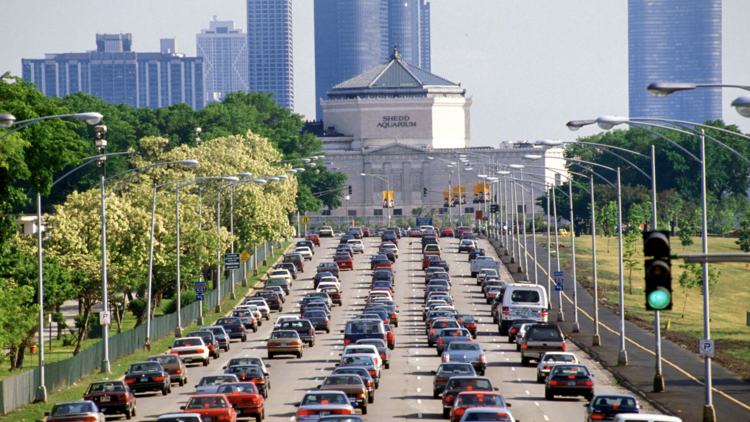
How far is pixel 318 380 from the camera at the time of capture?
143 feet

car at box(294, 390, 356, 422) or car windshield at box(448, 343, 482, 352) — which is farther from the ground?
car at box(294, 390, 356, 422)

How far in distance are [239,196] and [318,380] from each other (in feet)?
142

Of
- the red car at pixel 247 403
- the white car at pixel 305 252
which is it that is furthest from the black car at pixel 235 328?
the white car at pixel 305 252

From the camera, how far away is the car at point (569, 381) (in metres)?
37.8

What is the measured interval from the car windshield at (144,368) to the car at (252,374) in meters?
3.27

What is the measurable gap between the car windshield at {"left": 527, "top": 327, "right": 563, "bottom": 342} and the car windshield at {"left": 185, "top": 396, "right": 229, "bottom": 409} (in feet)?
65.8

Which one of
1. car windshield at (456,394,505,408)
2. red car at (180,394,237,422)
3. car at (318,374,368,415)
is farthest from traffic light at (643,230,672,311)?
car at (318,374,368,415)

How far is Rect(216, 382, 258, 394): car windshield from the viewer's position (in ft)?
111

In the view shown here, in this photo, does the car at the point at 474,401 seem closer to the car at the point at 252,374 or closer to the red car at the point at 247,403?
the red car at the point at 247,403

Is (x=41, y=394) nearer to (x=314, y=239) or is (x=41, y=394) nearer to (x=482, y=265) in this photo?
(x=482, y=265)

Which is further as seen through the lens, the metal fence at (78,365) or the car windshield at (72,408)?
the metal fence at (78,365)

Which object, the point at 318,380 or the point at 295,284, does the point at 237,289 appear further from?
the point at 318,380

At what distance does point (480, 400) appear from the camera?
30922 mm

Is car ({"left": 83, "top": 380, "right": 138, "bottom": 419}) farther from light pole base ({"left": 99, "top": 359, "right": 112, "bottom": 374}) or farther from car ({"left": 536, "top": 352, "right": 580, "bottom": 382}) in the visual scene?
car ({"left": 536, "top": 352, "right": 580, "bottom": 382})
